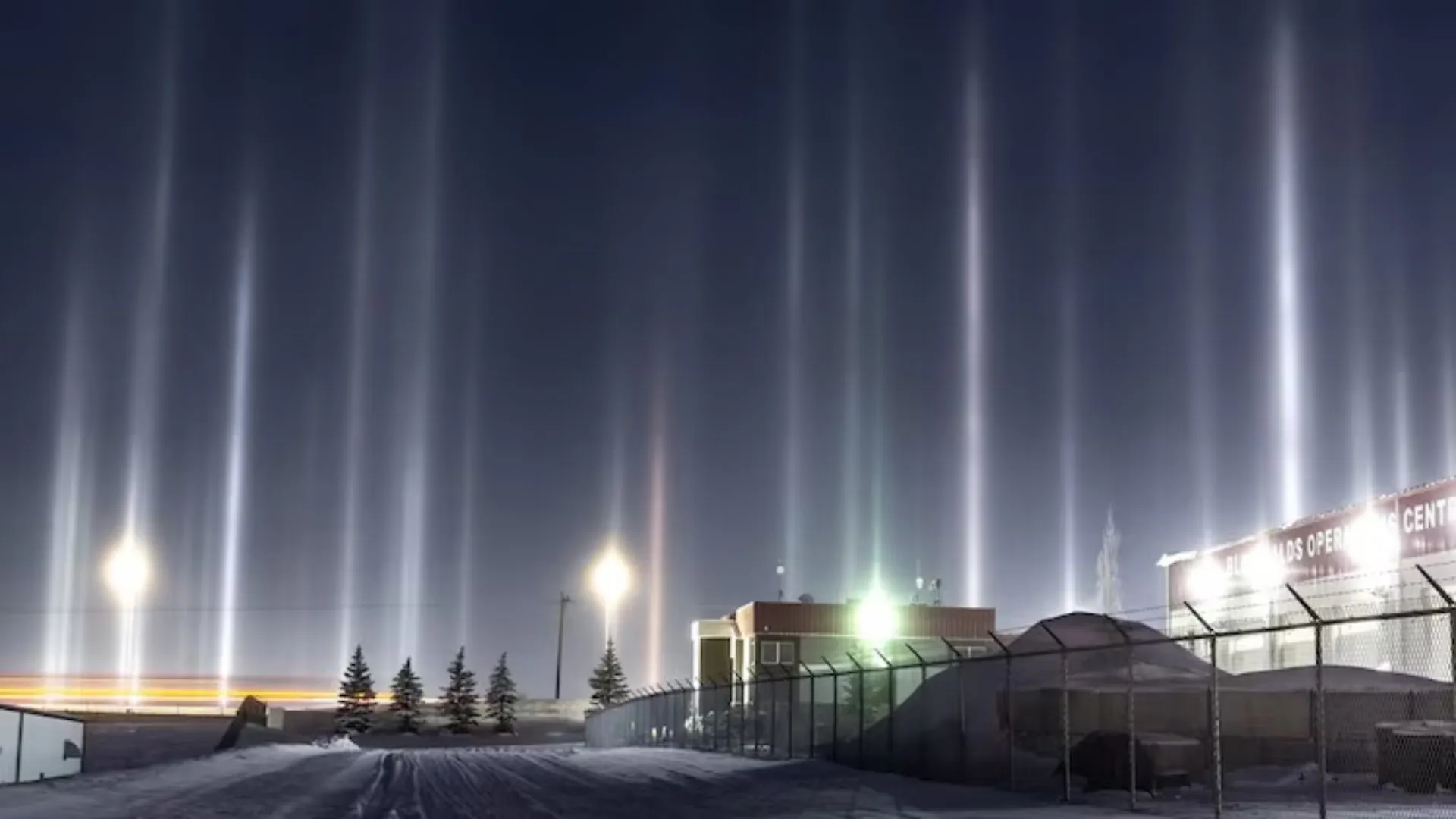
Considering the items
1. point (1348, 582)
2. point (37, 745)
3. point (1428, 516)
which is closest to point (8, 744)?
point (37, 745)

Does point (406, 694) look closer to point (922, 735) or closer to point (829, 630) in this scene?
point (829, 630)

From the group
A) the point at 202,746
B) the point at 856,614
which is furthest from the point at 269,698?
the point at 202,746

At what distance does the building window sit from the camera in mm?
88188

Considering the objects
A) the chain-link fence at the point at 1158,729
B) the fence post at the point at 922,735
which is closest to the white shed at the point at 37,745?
the chain-link fence at the point at 1158,729

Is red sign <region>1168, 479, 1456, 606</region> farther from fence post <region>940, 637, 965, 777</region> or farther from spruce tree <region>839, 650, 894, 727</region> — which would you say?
fence post <region>940, 637, 965, 777</region>

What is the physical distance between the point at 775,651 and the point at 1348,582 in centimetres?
4062

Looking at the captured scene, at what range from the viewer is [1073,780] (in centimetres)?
2914

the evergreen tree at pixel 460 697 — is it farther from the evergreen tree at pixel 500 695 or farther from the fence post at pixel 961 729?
the fence post at pixel 961 729

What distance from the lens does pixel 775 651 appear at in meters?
88.3

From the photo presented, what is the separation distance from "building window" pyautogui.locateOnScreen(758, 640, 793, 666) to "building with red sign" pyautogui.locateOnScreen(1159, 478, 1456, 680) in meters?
26.6

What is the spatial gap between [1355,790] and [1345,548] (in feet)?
95.3

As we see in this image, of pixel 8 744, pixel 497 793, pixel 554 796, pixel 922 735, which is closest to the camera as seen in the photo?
pixel 554 796

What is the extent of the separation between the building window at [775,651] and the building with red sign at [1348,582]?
1046 inches

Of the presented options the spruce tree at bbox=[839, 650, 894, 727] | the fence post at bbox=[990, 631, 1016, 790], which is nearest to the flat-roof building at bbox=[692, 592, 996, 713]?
the spruce tree at bbox=[839, 650, 894, 727]
